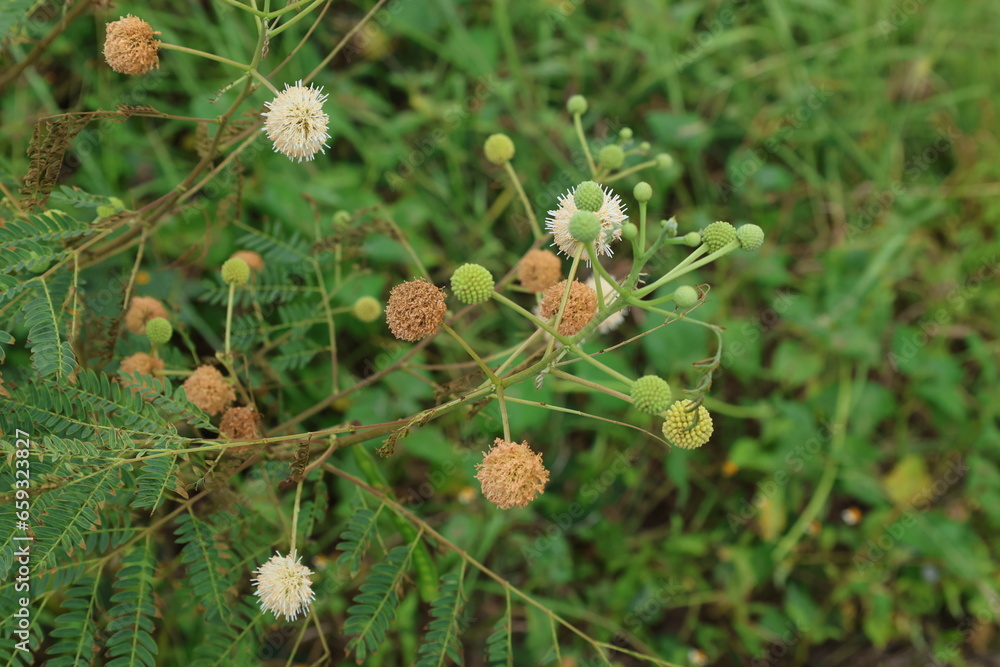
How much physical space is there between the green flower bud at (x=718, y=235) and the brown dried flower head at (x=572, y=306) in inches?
11.3

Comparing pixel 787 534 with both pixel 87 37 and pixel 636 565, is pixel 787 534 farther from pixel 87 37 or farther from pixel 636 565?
pixel 87 37

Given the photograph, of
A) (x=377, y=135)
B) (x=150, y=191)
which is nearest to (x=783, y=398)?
(x=377, y=135)

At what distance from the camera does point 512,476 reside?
4.66 ft

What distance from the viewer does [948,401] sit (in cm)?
350

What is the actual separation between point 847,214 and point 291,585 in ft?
12.2

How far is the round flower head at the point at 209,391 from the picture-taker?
5.75 feet

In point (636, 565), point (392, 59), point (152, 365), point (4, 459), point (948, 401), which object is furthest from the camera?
point (392, 59)

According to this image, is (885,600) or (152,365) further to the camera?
(885,600)

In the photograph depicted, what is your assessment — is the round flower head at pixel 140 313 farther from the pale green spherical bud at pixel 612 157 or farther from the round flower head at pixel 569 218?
the pale green spherical bud at pixel 612 157

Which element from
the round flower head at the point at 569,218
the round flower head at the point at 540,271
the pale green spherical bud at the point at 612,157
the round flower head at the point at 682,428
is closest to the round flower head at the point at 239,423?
the round flower head at the point at 540,271

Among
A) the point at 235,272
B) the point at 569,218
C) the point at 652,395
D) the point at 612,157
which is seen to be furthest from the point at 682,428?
the point at 235,272

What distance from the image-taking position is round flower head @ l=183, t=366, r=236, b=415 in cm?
175

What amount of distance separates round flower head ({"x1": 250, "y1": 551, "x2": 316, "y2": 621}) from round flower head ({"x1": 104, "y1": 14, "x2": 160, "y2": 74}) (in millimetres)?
1159

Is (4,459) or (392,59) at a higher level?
(392,59)
